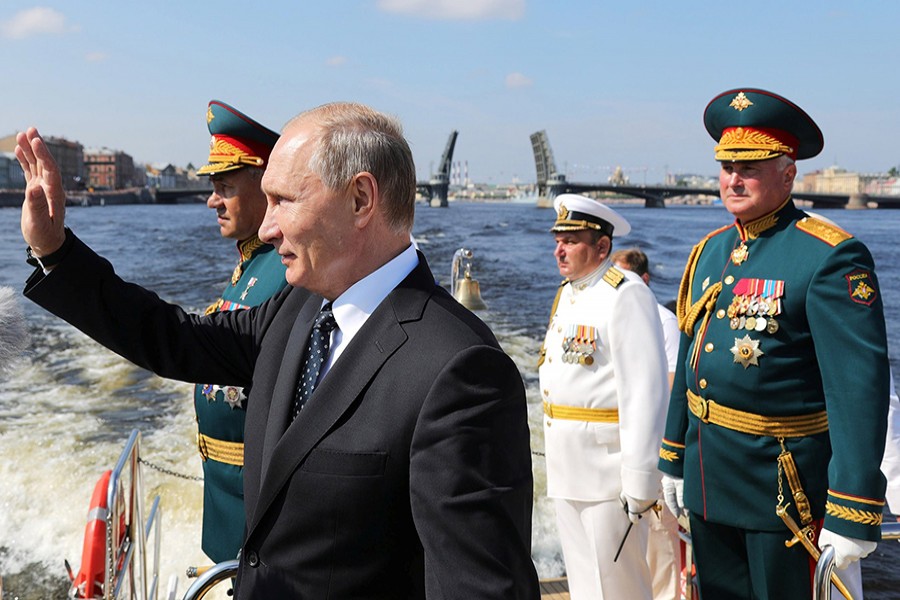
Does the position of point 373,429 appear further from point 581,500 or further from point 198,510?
point 198,510

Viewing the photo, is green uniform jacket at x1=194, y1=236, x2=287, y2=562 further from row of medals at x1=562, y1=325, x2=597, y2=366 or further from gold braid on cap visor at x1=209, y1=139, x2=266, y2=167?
row of medals at x1=562, y1=325, x2=597, y2=366

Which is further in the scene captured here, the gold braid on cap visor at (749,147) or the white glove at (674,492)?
the white glove at (674,492)

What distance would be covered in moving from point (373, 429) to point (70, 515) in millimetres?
6514

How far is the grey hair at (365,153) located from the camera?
153cm

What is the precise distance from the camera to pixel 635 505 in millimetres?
3725

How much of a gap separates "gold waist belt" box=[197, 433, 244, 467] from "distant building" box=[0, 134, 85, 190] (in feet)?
367

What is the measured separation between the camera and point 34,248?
5.66ft

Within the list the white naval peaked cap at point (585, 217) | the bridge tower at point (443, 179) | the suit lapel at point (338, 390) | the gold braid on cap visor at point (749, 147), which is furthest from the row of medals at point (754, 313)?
the bridge tower at point (443, 179)

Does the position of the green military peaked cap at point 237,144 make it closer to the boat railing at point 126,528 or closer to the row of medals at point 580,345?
the boat railing at point 126,528

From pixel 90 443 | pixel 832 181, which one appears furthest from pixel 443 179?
pixel 90 443

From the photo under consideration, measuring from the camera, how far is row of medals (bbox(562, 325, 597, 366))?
154 inches

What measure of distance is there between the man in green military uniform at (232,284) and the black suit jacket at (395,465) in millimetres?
1268

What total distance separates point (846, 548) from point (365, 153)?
6.70 feet

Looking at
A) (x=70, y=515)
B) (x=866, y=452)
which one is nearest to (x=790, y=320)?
(x=866, y=452)
